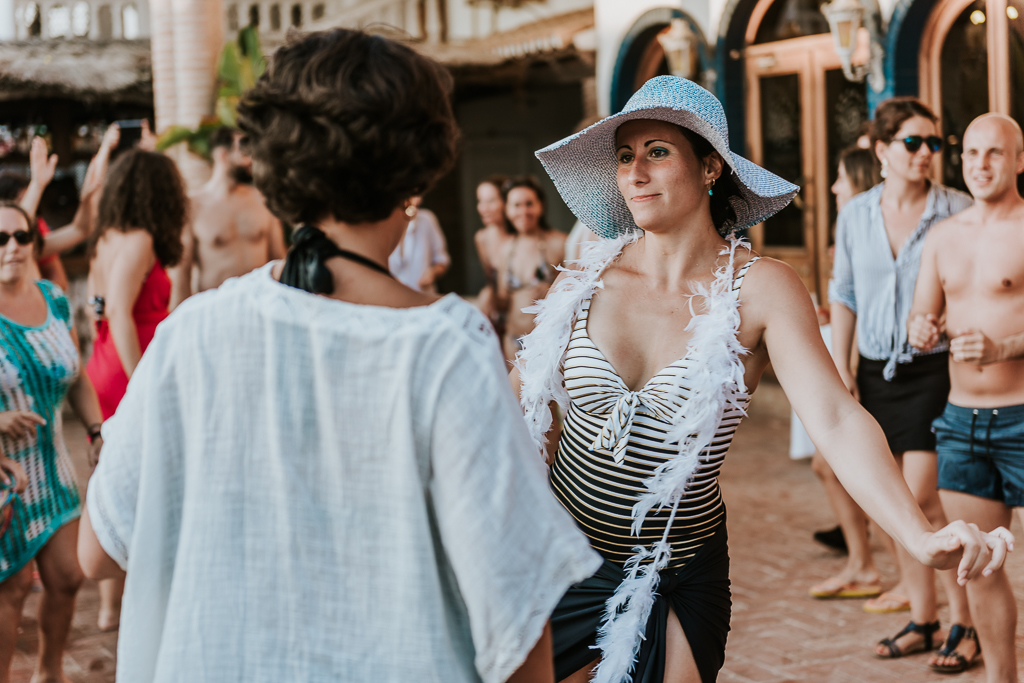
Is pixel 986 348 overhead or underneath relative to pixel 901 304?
underneath

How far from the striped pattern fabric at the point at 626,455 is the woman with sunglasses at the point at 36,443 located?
2120mm

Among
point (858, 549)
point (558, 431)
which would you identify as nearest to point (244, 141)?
point (558, 431)

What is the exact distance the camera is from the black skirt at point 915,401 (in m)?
4.50

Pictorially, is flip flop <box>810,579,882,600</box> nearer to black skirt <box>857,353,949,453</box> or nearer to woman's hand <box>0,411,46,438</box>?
black skirt <box>857,353,949,453</box>

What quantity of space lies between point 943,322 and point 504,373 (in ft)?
10.4

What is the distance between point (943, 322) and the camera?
417cm

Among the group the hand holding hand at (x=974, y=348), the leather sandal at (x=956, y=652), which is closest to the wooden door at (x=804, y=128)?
the leather sandal at (x=956, y=652)

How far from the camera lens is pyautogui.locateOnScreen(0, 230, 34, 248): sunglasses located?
3924 millimetres

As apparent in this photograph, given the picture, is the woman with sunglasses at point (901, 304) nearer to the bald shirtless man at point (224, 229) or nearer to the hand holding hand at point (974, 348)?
the hand holding hand at point (974, 348)

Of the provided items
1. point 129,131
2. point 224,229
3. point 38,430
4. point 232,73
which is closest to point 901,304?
point 38,430

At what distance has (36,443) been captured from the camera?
3.88m

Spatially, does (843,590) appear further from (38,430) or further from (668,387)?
(38,430)

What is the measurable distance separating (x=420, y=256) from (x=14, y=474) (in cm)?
440

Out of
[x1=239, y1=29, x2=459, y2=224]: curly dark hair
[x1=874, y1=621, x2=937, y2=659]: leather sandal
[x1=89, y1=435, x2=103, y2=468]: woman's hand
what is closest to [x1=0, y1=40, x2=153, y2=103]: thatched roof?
[x1=89, y1=435, x2=103, y2=468]: woman's hand
